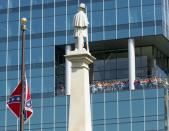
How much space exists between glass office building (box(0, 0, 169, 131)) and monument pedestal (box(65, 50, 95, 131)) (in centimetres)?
4421

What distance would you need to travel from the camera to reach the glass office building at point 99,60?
80812 mm

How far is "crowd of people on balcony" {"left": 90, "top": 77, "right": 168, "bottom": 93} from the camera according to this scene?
81.0 meters

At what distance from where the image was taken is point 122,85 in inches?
3255

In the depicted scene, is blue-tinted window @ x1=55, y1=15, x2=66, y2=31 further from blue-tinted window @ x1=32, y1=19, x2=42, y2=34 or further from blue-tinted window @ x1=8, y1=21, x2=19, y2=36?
blue-tinted window @ x1=8, y1=21, x2=19, y2=36

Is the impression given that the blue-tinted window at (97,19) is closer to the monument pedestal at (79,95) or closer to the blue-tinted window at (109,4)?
the blue-tinted window at (109,4)

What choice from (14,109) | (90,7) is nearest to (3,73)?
(90,7)

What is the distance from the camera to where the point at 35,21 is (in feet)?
288

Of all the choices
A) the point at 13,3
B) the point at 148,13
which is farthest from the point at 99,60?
the point at 13,3

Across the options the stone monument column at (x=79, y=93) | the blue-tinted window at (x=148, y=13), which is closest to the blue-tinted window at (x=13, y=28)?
the blue-tinted window at (x=148, y=13)

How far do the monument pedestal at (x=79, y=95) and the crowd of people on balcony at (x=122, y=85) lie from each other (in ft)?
148

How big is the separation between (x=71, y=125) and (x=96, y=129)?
4633 centimetres

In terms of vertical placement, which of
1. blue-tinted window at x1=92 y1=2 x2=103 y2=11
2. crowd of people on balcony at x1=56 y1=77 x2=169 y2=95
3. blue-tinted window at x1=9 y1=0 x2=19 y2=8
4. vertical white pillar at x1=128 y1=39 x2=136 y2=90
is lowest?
crowd of people on balcony at x1=56 y1=77 x2=169 y2=95

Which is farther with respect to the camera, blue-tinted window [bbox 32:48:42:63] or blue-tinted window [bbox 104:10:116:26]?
blue-tinted window [bbox 32:48:42:63]

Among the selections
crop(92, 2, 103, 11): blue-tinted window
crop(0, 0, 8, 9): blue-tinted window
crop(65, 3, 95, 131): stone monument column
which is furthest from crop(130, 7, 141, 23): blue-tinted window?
crop(65, 3, 95, 131): stone monument column
